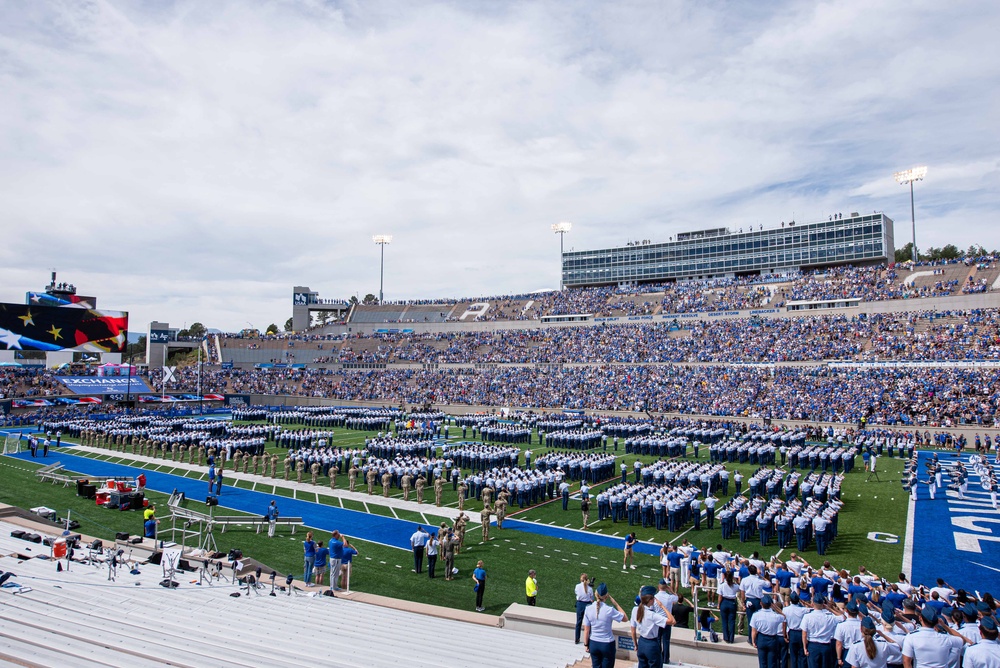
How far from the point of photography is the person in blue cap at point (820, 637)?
6121 millimetres

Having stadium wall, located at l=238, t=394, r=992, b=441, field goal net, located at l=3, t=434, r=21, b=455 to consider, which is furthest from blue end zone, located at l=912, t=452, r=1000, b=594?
field goal net, located at l=3, t=434, r=21, b=455

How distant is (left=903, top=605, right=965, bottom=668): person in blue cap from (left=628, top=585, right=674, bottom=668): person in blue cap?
1948mm

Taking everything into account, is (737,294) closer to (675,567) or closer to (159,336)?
(675,567)

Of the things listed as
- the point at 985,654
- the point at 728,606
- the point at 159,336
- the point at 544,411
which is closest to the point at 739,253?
the point at 544,411

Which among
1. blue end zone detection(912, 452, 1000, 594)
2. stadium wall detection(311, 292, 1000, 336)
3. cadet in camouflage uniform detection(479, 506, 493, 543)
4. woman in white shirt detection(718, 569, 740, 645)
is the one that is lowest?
blue end zone detection(912, 452, 1000, 594)

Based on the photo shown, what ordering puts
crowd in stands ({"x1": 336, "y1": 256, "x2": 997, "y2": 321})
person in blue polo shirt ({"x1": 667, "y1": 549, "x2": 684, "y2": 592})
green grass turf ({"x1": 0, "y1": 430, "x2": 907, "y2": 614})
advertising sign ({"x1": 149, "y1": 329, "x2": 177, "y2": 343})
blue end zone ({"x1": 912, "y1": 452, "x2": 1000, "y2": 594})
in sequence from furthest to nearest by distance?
advertising sign ({"x1": 149, "y1": 329, "x2": 177, "y2": 343}) < crowd in stands ({"x1": 336, "y1": 256, "x2": 997, "y2": 321}) < blue end zone ({"x1": 912, "y1": 452, "x2": 1000, "y2": 594}) < green grass turf ({"x1": 0, "y1": 430, "x2": 907, "y2": 614}) < person in blue polo shirt ({"x1": 667, "y1": 549, "x2": 684, "y2": 592})

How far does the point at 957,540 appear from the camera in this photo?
13.8 metres

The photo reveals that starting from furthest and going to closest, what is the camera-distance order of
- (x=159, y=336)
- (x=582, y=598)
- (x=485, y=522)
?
(x=159, y=336) < (x=485, y=522) < (x=582, y=598)

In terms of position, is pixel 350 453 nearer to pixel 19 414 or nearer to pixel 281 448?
pixel 281 448

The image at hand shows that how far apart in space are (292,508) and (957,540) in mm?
15892

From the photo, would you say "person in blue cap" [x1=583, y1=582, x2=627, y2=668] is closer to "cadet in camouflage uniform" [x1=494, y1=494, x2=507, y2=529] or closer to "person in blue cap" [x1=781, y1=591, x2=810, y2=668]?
"person in blue cap" [x1=781, y1=591, x2=810, y2=668]

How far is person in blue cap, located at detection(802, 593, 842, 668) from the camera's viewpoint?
612cm

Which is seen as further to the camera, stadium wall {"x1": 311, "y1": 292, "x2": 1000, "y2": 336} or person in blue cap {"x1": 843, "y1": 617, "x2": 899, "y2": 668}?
stadium wall {"x1": 311, "y1": 292, "x2": 1000, "y2": 336}

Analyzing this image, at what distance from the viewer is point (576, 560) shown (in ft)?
41.2
